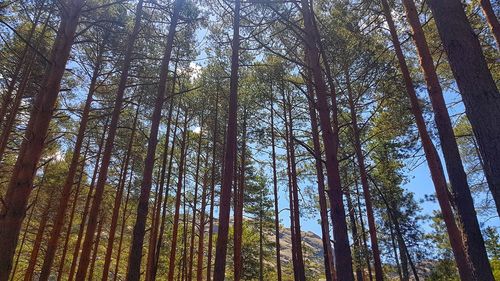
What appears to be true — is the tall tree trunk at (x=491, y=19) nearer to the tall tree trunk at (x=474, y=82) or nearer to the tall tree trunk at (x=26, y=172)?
the tall tree trunk at (x=474, y=82)

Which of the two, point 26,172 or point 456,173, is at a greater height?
point 456,173

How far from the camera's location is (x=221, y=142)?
16.8 metres

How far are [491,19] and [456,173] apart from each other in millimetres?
4959

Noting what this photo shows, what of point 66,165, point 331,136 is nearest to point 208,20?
point 331,136

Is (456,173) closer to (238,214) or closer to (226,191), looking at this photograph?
(226,191)

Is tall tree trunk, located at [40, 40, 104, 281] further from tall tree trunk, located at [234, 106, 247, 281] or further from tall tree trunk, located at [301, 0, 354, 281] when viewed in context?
tall tree trunk, located at [301, 0, 354, 281]

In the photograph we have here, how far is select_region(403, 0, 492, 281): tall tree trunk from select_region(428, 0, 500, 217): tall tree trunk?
3.08m

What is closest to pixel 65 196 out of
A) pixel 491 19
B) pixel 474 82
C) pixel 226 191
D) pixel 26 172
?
pixel 226 191

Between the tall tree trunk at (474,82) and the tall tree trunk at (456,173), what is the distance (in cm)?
308

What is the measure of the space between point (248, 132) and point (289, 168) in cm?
282

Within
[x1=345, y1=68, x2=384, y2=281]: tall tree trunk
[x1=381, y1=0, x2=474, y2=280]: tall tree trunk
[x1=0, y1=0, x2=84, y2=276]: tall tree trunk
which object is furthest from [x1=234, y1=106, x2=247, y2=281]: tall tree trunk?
[x1=0, y1=0, x2=84, y2=276]: tall tree trunk

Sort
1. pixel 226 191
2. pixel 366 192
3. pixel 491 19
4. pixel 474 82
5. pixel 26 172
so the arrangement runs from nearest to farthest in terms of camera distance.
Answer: pixel 474 82 → pixel 26 172 → pixel 226 191 → pixel 491 19 → pixel 366 192

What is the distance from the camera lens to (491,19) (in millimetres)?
8680

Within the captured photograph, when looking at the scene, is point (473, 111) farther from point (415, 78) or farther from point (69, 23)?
point (415, 78)
